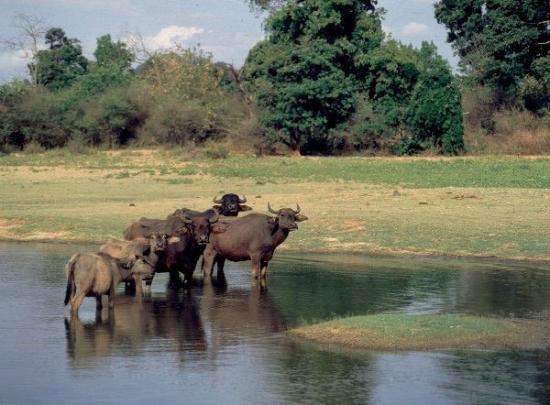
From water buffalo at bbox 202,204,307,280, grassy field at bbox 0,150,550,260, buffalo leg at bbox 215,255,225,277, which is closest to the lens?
water buffalo at bbox 202,204,307,280

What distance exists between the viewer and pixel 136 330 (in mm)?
13438

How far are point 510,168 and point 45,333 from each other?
25.3 metres

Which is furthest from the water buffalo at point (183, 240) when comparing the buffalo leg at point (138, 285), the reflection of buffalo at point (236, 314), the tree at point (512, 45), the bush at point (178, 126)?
the bush at point (178, 126)

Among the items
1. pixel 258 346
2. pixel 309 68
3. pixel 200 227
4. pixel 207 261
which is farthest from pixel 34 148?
pixel 258 346

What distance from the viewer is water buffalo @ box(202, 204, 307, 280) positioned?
56.5 feet

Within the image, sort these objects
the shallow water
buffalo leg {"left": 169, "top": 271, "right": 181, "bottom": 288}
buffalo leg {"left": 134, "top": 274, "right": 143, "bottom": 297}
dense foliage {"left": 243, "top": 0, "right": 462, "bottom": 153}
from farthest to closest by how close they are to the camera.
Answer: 1. dense foliage {"left": 243, "top": 0, "right": 462, "bottom": 153}
2. buffalo leg {"left": 169, "top": 271, "right": 181, "bottom": 288}
3. buffalo leg {"left": 134, "top": 274, "right": 143, "bottom": 297}
4. the shallow water

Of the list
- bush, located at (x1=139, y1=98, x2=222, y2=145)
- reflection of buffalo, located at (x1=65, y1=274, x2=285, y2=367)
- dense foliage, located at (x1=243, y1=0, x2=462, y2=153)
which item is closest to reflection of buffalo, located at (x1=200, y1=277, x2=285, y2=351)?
reflection of buffalo, located at (x1=65, y1=274, x2=285, y2=367)

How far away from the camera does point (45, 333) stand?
13.2 m

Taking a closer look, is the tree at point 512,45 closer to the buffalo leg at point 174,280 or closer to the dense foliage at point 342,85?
the dense foliage at point 342,85

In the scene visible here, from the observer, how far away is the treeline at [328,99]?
1796 inches

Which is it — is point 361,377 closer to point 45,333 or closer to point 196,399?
point 196,399

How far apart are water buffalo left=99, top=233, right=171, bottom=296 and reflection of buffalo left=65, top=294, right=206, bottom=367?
418 millimetres

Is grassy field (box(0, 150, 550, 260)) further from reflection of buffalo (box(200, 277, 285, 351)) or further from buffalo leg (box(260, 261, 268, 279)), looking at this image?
reflection of buffalo (box(200, 277, 285, 351))

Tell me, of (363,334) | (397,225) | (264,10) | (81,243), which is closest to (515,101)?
(264,10)
